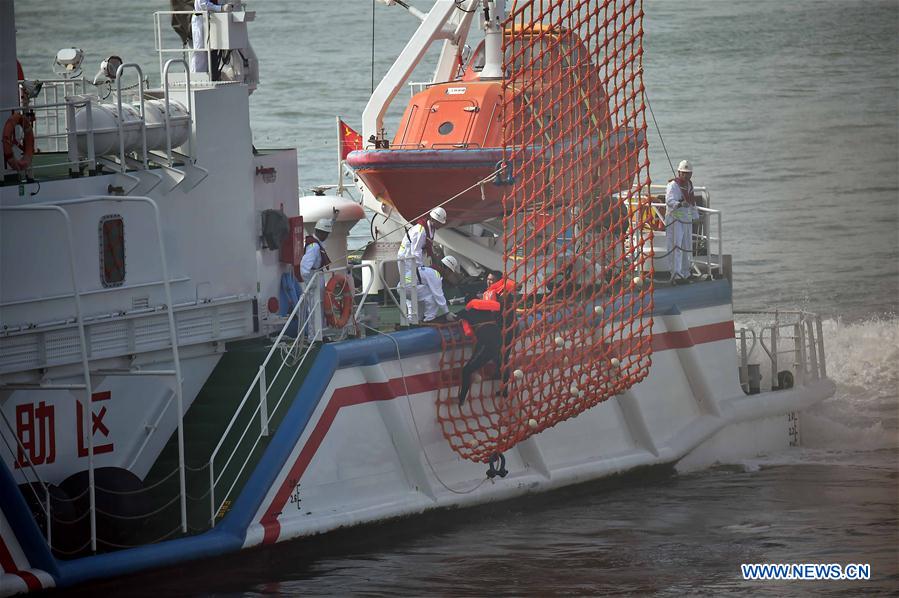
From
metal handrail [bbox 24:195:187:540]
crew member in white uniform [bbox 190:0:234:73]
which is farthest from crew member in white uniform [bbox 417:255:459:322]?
metal handrail [bbox 24:195:187:540]

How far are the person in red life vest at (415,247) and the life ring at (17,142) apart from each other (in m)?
3.58

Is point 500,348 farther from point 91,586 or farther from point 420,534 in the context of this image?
point 91,586

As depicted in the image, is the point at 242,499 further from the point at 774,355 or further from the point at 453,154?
the point at 774,355

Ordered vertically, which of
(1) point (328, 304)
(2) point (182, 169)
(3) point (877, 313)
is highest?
(2) point (182, 169)

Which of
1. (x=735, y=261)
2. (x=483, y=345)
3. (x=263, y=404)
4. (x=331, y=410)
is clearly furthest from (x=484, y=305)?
(x=735, y=261)

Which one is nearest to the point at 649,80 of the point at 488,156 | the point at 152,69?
the point at 152,69

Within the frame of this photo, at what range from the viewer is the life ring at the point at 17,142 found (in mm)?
13446

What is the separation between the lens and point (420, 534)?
15688 mm

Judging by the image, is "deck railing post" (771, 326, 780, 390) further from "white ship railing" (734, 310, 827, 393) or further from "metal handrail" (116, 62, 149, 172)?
"metal handrail" (116, 62, 149, 172)

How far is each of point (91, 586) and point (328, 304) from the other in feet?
11.1

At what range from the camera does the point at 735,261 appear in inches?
1284

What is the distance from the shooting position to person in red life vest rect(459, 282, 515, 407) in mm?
15797

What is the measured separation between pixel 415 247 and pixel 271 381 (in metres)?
2.61

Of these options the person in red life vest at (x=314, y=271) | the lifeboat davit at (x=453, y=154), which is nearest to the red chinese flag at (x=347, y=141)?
the lifeboat davit at (x=453, y=154)
